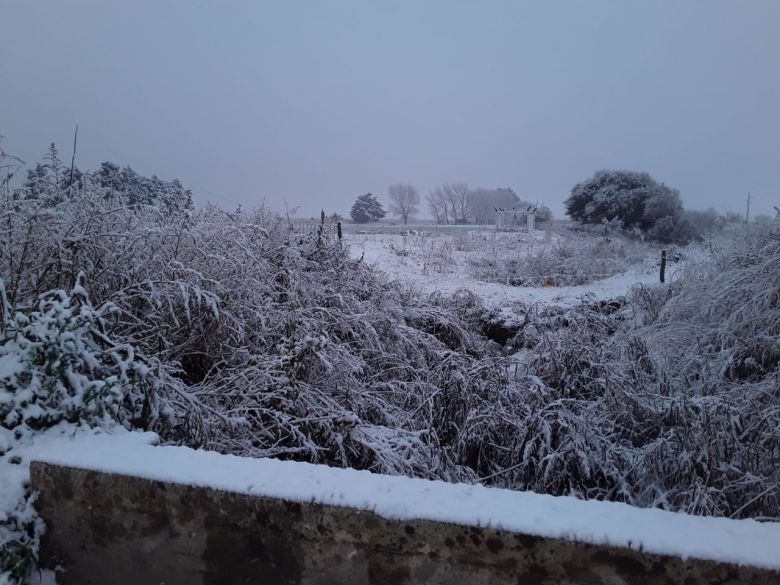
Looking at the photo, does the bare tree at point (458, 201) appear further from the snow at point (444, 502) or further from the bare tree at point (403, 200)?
the snow at point (444, 502)

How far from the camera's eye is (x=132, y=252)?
418 cm

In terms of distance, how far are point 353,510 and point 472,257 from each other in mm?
16667

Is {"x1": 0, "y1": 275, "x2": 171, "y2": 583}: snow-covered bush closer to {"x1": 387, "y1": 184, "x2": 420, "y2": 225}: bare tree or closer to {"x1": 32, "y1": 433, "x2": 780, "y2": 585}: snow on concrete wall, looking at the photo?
{"x1": 32, "y1": 433, "x2": 780, "y2": 585}: snow on concrete wall

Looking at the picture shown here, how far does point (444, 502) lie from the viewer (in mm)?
1913

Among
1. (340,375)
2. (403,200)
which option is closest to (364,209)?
(403,200)

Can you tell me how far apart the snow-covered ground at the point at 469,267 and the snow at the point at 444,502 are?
646cm

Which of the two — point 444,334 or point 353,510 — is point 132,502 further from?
point 444,334

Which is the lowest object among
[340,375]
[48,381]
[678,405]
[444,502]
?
[678,405]

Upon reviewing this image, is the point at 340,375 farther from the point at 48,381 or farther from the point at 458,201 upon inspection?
the point at 458,201

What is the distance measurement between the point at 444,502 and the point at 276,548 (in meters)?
0.64

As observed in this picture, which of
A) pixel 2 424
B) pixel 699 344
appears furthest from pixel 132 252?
pixel 699 344

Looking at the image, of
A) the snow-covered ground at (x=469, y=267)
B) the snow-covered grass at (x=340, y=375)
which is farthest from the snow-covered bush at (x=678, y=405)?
the snow-covered ground at (x=469, y=267)

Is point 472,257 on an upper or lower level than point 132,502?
upper

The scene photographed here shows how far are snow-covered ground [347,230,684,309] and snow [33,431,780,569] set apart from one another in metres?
6.46
